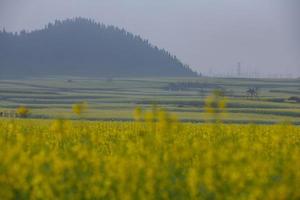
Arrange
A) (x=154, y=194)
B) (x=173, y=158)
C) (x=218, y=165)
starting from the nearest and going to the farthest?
(x=154, y=194) → (x=218, y=165) → (x=173, y=158)

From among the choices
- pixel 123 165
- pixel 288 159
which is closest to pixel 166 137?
pixel 288 159

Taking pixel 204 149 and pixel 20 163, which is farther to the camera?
pixel 204 149

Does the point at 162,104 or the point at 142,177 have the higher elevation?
the point at 142,177

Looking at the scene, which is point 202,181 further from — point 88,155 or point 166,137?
point 166,137

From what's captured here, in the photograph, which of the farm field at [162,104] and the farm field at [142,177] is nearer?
the farm field at [142,177]

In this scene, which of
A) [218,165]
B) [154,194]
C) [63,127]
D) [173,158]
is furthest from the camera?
[63,127]

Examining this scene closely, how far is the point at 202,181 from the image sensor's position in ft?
28.4

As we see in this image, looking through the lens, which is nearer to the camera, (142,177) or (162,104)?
(142,177)

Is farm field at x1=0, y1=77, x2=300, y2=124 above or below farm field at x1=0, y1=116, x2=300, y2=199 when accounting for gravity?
below

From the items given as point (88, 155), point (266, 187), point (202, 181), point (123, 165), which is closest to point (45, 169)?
point (88, 155)

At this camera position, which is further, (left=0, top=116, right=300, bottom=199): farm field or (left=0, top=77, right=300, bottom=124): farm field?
(left=0, top=77, right=300, bottom=124): farm field

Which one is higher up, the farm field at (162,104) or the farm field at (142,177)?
the farm field at (142,177)

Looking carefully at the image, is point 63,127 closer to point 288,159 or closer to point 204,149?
point 204,149

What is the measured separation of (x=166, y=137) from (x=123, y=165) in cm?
313
